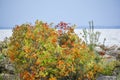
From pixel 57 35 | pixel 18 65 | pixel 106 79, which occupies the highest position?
pixel 57 35

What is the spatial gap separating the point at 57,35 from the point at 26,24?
0.96 meters

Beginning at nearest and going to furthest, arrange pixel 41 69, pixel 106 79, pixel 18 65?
pixel 41 69
pixel 18 65
pixel 106 79

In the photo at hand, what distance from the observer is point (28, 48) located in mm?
9648

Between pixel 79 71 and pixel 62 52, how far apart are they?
1.01 metres

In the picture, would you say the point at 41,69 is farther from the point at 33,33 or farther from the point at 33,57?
the point at 33,33

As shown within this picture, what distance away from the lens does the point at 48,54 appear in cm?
959

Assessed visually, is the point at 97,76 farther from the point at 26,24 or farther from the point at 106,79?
the point at 26,24

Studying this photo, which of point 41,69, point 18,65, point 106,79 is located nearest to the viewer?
point 41,69

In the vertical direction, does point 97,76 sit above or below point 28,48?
below

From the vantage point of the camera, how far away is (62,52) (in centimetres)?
995

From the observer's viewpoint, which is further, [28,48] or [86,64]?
[86,64]

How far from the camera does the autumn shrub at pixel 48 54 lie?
31.9ft

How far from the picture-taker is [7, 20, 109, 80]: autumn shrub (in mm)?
9719

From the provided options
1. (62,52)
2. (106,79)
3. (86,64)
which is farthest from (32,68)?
(106,79)
